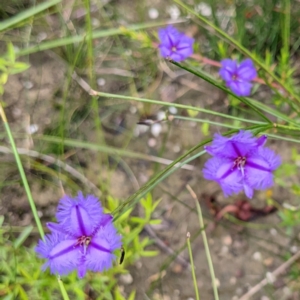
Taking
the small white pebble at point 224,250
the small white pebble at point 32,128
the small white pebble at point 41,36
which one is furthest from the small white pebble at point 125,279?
the small white pebble at point 41,36

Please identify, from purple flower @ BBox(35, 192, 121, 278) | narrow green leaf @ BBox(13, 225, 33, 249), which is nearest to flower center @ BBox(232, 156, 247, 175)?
purple flower @ BBox(35, 192, 121, 278)

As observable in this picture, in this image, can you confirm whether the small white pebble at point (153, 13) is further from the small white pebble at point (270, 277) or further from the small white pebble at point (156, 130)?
the small white pebble at point (270, 277)

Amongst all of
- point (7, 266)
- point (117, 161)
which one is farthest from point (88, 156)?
point (7, 266)

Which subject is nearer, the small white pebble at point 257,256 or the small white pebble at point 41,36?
the small white pebble at point 257,256

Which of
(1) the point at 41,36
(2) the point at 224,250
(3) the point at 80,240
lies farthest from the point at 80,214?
(1) the point at 41,36

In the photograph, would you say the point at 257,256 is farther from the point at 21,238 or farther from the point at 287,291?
the point at 21,238

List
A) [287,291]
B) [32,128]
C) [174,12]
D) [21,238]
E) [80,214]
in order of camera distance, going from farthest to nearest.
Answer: [174,12]
[32,128]
[287,291]
[21,238]
[80,214]
